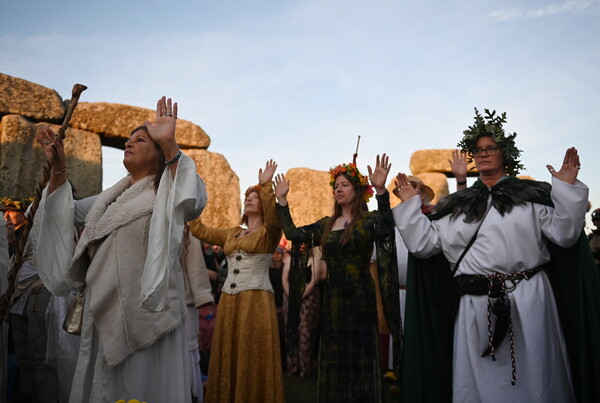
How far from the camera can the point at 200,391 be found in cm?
460

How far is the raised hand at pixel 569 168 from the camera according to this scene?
8.20ft

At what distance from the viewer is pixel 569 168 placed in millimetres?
2523

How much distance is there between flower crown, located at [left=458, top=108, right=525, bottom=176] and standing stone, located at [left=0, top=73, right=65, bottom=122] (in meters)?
8.50

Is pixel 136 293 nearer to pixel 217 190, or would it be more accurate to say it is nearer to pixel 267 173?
pixel 267 173

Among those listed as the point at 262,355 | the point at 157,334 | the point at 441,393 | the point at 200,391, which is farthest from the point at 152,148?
the point at 200,391

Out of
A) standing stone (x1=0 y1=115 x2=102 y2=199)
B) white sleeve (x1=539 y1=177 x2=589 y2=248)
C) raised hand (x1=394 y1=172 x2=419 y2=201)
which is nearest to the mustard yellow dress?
raised hand (x1=394 y1=172 x2=419 y2=201)

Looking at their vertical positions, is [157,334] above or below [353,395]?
above

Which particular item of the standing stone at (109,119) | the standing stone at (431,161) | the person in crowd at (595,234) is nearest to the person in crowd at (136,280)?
the person in crowd at (595,234)

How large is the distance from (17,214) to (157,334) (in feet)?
9.63

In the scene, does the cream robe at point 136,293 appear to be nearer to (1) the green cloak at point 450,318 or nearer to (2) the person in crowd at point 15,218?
(1) the green cloak at point 450,318

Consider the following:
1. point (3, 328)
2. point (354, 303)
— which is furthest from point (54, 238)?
point (354, 303)

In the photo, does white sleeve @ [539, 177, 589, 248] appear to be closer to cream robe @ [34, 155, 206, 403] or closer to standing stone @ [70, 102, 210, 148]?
cream robe @ [34, 155, 206, 403]

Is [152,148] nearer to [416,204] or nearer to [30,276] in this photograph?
[416,204]

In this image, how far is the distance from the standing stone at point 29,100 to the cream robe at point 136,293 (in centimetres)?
766
